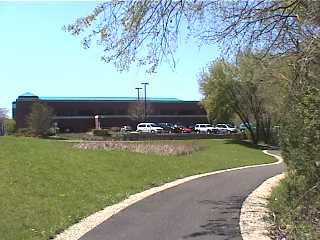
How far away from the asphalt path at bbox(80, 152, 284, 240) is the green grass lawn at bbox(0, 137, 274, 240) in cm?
104

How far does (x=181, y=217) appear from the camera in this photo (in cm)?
1298

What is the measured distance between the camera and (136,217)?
519 inches

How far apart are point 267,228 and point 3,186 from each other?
25.8 ft

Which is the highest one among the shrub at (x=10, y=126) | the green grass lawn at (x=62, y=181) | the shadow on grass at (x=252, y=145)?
the shrub at (x=10, y=126)

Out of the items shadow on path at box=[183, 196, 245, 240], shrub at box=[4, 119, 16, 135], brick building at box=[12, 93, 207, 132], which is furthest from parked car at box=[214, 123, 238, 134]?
shadow on path at box=[183, 196, 245, 240]

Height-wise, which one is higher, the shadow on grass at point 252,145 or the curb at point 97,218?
the shadow on grass at point 252,145

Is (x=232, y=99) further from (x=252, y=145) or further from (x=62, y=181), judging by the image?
(x=62, y=181)

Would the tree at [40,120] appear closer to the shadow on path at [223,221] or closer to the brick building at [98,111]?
the brick building at [98,111]

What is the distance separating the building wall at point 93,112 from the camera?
93.2 metres

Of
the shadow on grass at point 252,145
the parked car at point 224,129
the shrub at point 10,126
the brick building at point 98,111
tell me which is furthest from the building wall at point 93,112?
the shadow on grass at point 252,145

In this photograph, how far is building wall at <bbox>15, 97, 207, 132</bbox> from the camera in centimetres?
9319

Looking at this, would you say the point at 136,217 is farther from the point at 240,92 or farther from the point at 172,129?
the point at 172,129

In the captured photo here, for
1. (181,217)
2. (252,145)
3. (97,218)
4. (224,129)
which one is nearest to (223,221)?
(181,217)

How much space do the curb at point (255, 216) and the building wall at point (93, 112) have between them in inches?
2982
